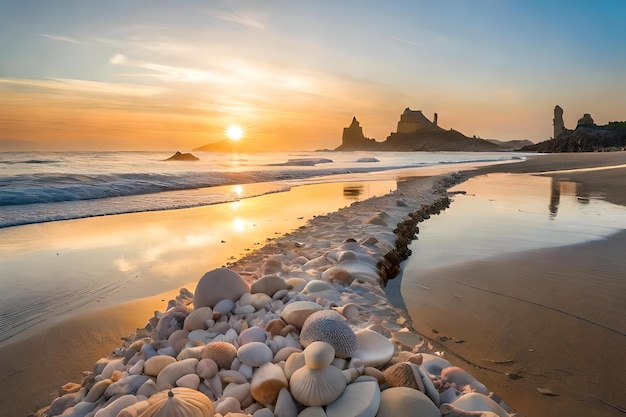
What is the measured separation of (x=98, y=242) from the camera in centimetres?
568

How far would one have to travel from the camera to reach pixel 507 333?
2793 mm

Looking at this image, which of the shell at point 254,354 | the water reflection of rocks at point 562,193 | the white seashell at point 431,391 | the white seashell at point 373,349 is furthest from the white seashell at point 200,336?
the water reflection of rocks at point 562,193

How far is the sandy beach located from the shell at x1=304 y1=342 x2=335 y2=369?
3.49ft

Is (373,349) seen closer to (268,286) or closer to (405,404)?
(405,404)

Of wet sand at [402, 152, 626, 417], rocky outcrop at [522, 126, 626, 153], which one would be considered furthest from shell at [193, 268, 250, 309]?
rocky outcrop at [522, 126, 626, 153]

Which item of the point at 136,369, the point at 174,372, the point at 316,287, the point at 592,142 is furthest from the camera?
the point at 592,142

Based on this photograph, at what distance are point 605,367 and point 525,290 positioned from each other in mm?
1235

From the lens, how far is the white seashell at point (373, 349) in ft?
6.61

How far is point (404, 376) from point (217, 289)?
151 centimetres

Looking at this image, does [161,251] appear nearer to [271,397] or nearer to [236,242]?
[236,242]

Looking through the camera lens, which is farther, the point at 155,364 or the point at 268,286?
the point at 268,286

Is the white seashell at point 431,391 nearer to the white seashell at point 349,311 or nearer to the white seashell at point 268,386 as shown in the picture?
the white seashell at point 268,386

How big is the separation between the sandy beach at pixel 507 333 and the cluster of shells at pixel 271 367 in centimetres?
32

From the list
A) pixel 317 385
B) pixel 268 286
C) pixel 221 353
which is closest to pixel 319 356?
pixel 317 385
